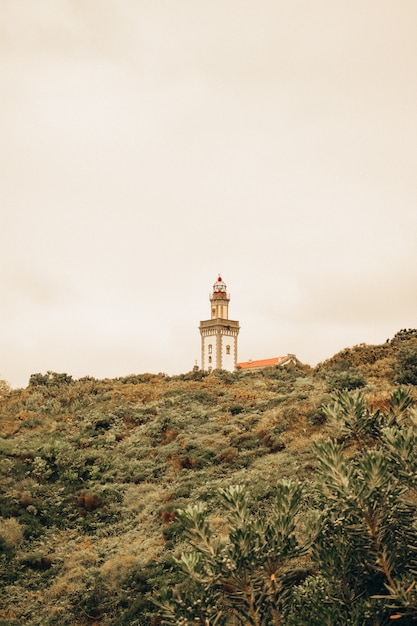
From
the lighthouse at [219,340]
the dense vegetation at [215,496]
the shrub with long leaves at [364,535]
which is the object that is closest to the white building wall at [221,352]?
the lighthouse at [219,340]

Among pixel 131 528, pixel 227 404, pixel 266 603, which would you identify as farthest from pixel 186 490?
pixel 266 603

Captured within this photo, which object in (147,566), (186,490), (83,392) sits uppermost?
(83,392)

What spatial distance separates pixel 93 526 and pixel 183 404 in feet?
41.6

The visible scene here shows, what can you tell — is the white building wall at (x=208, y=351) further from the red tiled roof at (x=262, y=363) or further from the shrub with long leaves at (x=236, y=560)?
the shrub with long leaves at (x=236, y=560)

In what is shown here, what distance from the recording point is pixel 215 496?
76.9ft

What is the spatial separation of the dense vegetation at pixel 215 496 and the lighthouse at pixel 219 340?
65.5 m

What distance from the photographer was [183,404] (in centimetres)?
3650

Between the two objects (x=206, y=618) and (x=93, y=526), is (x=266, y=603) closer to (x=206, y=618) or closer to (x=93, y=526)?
(x=206, y=618)

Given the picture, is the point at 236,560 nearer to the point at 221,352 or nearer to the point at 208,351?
the point at 221,352

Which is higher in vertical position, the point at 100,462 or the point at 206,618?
the point at 100,462

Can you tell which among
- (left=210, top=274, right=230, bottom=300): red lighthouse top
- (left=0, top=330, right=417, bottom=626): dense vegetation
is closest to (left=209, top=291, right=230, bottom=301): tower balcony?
(left=210, top=274, right=230, bottom=300): red lighthouse top

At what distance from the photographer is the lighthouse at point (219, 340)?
11375cm

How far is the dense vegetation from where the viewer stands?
1064 cm

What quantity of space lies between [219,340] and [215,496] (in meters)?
90.4
